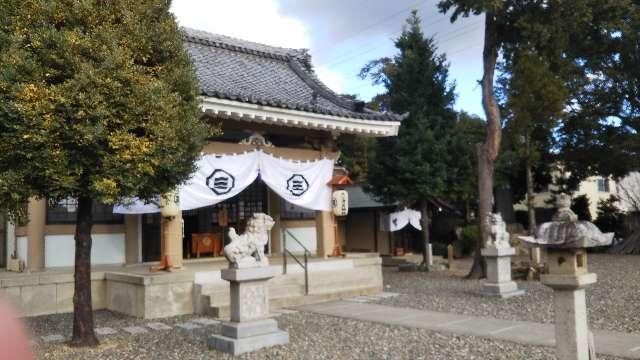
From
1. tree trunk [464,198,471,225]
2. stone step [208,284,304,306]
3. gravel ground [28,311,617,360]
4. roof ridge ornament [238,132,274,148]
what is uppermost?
roof ridge ornament [238,132,274,148]

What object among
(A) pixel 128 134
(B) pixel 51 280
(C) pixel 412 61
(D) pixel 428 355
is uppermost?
(C) pixel 412 61

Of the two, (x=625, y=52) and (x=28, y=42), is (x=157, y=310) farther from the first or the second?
(x=625, y=52)

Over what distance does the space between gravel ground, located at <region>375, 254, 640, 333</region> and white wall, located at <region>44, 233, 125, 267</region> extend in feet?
19.5

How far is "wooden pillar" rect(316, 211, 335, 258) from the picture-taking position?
43.8 ft

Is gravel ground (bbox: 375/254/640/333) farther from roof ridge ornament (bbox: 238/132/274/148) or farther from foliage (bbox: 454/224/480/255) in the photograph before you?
foliage (bbox: 454/224/480/255)

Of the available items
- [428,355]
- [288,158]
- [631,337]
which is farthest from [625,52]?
[428,355]

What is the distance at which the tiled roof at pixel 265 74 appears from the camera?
13289 millimetres

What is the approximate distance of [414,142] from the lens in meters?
17.7

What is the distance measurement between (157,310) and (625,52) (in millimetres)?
20257

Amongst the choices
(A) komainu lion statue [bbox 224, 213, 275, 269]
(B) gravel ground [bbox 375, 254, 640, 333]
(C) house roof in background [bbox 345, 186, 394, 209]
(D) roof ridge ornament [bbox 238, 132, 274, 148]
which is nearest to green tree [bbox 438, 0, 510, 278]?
(B) gravel ground [bbox 375, 254, 640, 333]

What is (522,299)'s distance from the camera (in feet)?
37.0

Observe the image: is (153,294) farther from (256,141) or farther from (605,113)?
(605,113)

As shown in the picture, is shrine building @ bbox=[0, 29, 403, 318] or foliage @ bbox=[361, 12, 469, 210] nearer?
shrine building @ bbox=[0, 29, 403, 318]

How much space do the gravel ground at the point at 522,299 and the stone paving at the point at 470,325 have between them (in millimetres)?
476
